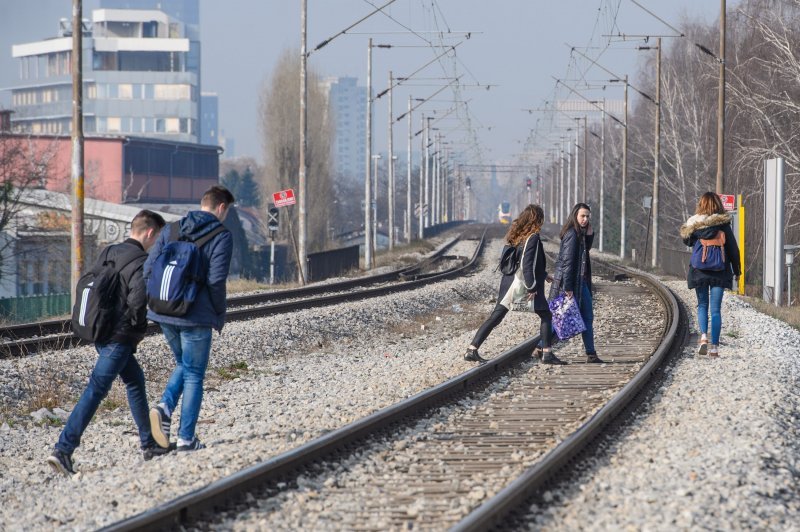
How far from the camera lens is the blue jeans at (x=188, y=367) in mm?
8719

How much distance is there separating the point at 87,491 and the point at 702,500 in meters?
3.82

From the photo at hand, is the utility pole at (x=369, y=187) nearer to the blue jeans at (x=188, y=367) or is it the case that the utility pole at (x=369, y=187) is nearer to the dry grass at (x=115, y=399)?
the dry grass at (x=115, y=399)

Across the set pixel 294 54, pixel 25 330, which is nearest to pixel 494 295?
pixel 25 330

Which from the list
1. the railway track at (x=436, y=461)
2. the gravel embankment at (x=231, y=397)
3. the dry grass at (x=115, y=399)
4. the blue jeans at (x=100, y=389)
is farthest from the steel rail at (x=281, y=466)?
the dry grass at (x=115, y=399)

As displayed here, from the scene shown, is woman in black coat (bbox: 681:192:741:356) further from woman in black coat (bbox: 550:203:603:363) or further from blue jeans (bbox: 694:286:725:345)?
woman in black coat (bbox: 550:203:603:363)

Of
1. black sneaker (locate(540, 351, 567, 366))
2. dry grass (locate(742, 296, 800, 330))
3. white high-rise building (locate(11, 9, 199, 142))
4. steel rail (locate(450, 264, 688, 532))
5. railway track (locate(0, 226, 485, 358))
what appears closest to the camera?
steel rail (locate(450, 264, 688, 532))

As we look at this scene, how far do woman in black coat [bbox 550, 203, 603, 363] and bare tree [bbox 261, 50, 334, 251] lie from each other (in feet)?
188

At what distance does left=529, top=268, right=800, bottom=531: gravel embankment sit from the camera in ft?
21.5

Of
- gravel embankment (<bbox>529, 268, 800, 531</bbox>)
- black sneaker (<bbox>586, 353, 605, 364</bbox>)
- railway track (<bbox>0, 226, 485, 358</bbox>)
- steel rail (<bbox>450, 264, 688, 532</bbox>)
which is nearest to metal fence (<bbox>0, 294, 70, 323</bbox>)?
railway track (<bbox>0, 226, 485, 358</bbox>)

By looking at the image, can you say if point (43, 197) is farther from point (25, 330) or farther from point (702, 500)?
point (702, 500)

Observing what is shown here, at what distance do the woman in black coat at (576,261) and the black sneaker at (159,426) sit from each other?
5621 millimetres

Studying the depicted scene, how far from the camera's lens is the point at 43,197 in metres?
52.2

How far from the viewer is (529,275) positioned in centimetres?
1320

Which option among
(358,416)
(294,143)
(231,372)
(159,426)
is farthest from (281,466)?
(294,143)
